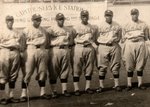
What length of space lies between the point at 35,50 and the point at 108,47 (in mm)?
1593

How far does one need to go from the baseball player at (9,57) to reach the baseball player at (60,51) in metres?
Answer: 0.73

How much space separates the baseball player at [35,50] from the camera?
28.3 ft

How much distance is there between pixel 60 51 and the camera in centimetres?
887

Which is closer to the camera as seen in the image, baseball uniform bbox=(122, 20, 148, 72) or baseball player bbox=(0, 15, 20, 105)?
baseball player bbox=(0, 15, 20, 105)

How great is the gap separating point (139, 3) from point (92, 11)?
1065 millimetres

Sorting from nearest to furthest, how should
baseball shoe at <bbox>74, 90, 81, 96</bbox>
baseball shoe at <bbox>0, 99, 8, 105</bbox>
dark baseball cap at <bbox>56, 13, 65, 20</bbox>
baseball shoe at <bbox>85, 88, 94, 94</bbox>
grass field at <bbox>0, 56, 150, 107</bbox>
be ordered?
grass field at <bbox>0, 56, 150, 107</bbox>
baseball shoe at <bbox>0, 99, 8, 105</bbox>
dark baseball cap at <bbox>56, 13, 65, 20</bbox>
baseball shoe at <bbox>74, 90, 81, 96</bbox>
baseball shoe at <bbox>85, 88, 94, 94</bbox>

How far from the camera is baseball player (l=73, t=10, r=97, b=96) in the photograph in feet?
29.7

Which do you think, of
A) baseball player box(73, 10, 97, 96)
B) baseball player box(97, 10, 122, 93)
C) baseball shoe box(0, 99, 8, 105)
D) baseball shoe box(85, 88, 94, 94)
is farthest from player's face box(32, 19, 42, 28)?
baseball shoe box(85, 88, 94, 94)

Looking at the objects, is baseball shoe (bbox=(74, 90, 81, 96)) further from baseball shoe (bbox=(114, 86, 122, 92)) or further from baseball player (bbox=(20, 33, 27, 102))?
baseball player (bbox=(20, 33, 27, 102))

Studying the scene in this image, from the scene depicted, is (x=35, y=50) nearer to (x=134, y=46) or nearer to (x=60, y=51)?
(x=60, y=51)

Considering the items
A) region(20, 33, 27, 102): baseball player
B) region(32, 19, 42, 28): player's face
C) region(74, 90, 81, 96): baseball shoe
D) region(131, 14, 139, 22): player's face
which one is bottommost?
region(74, 90, 81, 96): baseball shoe

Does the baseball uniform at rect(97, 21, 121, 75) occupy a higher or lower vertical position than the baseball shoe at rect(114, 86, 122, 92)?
higher

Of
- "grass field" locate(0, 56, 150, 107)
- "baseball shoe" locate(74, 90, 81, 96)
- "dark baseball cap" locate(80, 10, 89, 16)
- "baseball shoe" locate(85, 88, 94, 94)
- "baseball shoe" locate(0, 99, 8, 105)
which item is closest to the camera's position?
"grass field" locate(0, 56, 150, 107)

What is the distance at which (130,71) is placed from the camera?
9562mm
